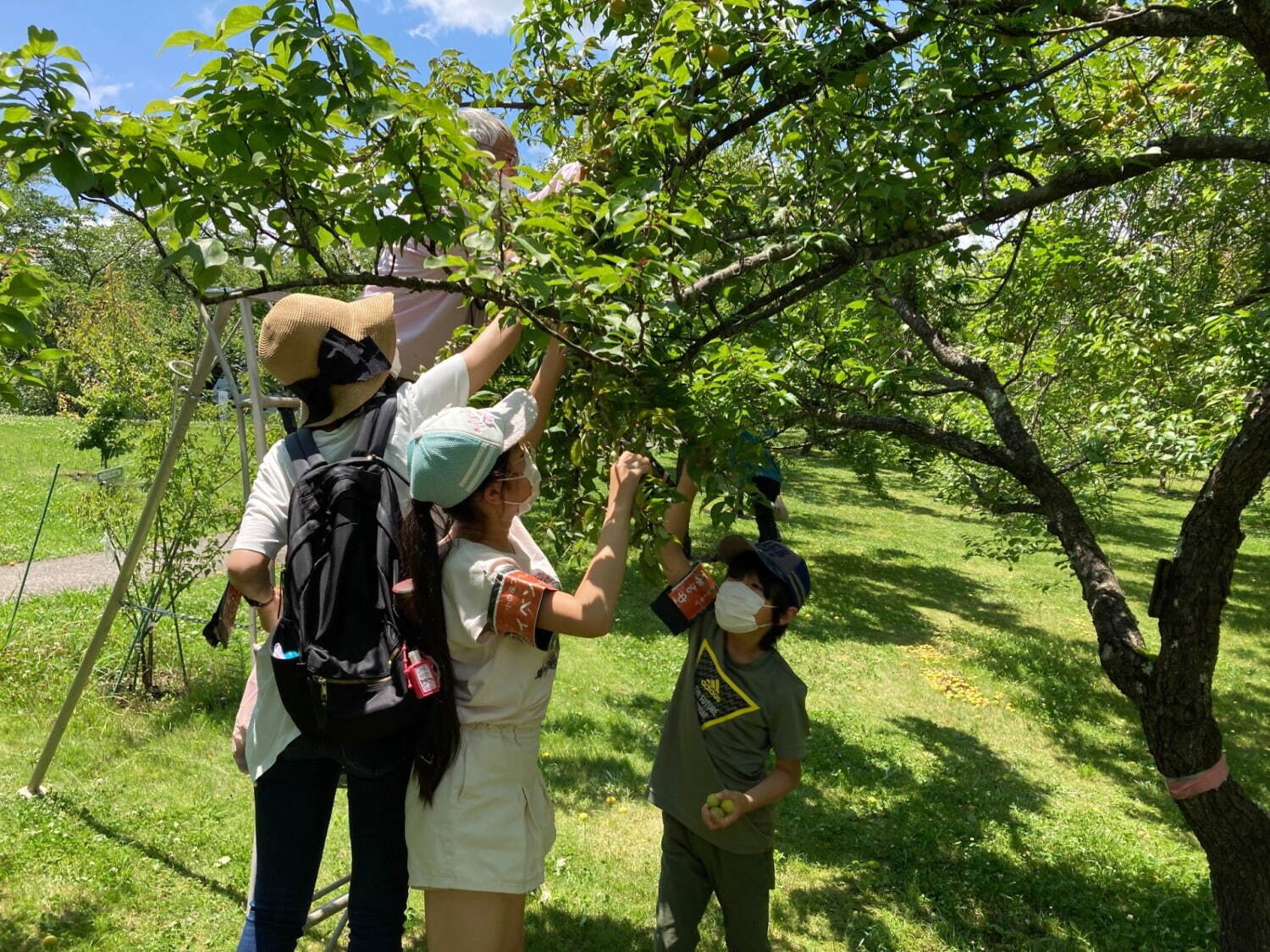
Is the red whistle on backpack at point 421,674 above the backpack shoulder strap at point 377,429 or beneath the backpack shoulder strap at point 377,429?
beneath

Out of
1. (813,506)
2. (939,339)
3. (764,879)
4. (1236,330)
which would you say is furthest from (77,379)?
(813,506)

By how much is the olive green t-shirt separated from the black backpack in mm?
1078

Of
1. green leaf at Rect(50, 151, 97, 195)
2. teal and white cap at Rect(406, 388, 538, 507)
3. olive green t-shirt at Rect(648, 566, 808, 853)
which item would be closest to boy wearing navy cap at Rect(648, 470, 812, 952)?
olive green t-shirt at Rect(648, 566, 808, 853)

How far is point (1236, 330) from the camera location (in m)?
4.79

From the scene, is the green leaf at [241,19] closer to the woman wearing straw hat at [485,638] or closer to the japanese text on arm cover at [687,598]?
the woman wearing straw hat at [485,638]

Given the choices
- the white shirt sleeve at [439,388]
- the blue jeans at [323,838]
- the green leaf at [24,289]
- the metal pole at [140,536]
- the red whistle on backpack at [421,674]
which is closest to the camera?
the red whistle on backpack at [421,674]

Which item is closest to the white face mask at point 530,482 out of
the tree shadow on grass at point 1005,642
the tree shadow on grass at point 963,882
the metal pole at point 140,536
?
the metal pole at point 140,536

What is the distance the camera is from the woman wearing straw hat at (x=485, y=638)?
1.76 metres

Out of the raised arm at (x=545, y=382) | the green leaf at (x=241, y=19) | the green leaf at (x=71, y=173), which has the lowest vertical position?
the raised arm at (x=545, y=382)

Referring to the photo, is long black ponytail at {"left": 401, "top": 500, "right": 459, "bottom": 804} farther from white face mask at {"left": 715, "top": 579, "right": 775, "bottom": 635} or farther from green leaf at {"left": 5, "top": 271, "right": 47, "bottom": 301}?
green leaf at {"left": 5, "top": 271, "right": 47, "bottom": 301}

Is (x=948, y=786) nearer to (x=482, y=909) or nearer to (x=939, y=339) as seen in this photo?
(x=939, y=339)

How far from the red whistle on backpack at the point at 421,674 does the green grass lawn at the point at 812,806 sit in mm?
2268

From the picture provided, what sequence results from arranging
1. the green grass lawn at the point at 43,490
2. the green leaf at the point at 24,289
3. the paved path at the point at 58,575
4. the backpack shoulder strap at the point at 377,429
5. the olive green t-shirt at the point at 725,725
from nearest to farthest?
the backpack shoulder strap at the point at 377,429, the green leaf at the point at 24,289, the olive green t-shirt at the point at 725,725, the paved path at the point at 58,575, the green grass lawn at the point at 43,490

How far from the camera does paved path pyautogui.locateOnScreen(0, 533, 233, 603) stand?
7.66 metres
